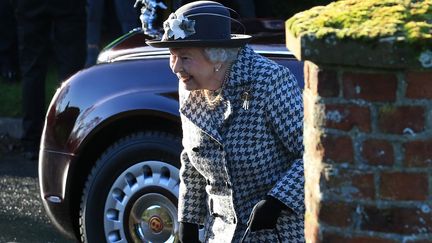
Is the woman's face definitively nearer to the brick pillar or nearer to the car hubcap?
the brick pillar

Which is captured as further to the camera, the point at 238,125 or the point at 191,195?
the point at 191,195

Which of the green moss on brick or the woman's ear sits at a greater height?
the green moss on brick

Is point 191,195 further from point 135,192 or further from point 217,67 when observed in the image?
point 135,192

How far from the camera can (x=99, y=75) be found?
563 cm

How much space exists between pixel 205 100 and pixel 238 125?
164mm

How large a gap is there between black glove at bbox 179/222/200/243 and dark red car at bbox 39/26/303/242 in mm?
1242

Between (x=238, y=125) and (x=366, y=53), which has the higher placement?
(x=366, y=53)

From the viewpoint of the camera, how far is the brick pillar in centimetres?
247

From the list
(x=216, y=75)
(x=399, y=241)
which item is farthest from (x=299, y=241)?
(x=399, y=241)

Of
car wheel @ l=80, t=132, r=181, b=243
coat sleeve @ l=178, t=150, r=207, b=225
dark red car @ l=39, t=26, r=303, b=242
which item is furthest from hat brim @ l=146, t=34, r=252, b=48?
car wheel @ l=80, t=132, r=181, b=243

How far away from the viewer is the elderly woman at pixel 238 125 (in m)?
3.67

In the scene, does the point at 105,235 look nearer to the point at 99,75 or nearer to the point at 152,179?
the point at 152,179

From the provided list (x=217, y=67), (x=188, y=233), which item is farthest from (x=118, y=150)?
(x=217, y=67)

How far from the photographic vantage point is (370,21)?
257cm
